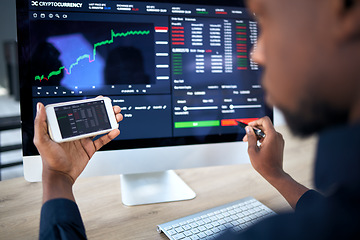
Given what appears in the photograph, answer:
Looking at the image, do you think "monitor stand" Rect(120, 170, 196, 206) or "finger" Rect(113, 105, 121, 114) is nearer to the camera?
"finger" Rect(113, 105, 121, 114)

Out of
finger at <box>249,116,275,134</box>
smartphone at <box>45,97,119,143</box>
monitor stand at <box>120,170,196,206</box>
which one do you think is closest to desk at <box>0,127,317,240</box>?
monitor stand at <box>120,170,196,206</box>

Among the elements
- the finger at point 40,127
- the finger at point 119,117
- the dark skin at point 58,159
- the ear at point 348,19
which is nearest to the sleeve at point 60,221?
the dark skin at point 58,159

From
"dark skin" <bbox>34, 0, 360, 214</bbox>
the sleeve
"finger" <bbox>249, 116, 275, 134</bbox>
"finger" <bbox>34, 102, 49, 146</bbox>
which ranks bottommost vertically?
the sleeve

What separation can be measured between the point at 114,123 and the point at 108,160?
13 cm

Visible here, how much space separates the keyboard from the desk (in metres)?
0.04

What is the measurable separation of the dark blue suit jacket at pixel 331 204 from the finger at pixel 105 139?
1.55ft

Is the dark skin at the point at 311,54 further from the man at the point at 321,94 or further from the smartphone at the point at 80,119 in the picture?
the smartphone at the point at 80,119

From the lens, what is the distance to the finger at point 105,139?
82 centimetres

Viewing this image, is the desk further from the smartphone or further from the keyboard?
the smartphone

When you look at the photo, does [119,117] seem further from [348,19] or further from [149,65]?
[348,19]

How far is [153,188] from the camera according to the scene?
984 mm

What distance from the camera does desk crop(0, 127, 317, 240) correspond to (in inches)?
31.3

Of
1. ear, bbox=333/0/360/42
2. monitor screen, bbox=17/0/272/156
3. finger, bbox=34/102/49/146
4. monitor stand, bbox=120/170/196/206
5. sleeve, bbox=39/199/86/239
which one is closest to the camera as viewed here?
ear, bbox=333/0/360/42

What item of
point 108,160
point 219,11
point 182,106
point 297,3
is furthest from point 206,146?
point 297,3
